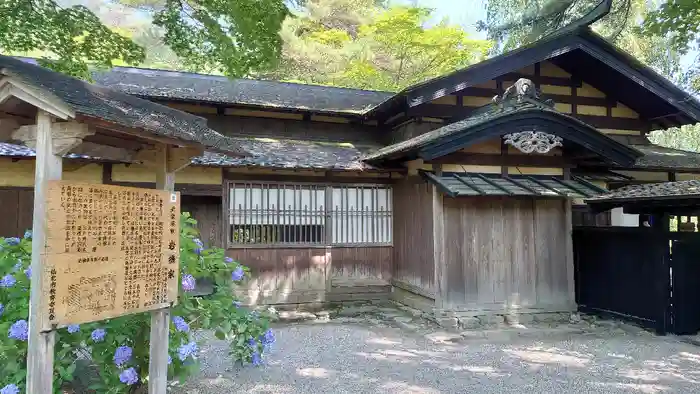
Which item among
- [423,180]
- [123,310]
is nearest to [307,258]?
[423,180]

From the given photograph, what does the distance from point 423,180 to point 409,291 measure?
2142 mm

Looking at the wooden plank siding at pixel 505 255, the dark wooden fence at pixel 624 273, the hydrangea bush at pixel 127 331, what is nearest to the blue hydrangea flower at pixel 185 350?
the hydrangea bush at pixel 127 331

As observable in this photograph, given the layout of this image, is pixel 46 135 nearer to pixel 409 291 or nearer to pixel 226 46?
pixel 226 46

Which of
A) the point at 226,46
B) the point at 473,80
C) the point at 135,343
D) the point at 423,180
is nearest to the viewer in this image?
the point at 135,343

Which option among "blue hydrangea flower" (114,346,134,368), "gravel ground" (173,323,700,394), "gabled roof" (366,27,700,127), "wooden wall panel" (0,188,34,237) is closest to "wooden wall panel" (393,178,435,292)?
"gravel ground" (173,323,700,394)

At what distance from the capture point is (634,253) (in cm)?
784

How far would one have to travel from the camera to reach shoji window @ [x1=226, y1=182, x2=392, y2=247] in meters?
9.09

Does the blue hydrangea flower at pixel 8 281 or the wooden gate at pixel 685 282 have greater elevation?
the blue hydrangea flower at pixel 8 281

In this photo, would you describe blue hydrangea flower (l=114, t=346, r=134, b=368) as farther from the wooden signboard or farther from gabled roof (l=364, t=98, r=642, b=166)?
gabled roof (l=364, t=98, r=642, b=166)

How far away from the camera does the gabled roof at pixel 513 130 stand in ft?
24.8

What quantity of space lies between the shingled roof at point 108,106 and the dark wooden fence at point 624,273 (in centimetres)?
665

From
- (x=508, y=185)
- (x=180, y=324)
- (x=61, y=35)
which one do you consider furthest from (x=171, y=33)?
(x=508, y=185)

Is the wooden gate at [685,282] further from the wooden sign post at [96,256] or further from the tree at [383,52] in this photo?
the tree at [383,52]

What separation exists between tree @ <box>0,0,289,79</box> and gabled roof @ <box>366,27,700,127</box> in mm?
2807
